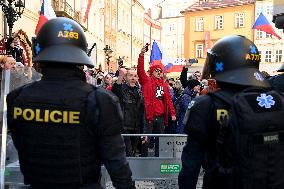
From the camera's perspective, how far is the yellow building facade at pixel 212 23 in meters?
58.8

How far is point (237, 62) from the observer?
3.05m

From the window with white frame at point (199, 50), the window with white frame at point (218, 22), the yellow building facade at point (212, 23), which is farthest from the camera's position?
→ the window with white frame at point (199, 50)

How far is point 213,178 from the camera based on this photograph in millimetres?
2867

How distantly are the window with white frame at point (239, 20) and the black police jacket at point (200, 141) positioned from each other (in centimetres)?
5804

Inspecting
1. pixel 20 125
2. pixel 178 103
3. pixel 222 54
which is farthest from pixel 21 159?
pixel 178 103

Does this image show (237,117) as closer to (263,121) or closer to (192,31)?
(263,121)

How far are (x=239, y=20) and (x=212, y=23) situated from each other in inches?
135

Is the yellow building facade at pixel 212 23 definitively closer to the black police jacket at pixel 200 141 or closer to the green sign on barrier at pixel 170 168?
the green sign on barrier at pixel 170 168

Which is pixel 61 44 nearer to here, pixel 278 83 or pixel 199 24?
pixel 278 83

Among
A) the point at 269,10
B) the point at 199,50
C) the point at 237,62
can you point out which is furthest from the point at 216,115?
the point at 199,50

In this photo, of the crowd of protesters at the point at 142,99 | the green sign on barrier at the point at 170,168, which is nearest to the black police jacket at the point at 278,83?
the green sign on barrier at the point at 170,168

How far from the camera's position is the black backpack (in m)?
2.73

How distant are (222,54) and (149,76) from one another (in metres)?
5.72

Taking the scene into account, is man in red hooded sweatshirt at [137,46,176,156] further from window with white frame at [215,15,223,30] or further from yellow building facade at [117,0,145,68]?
window with white frame at [215,15,223,30]
